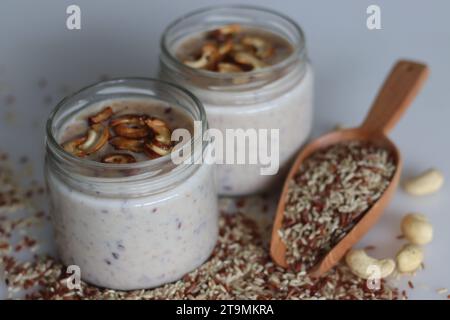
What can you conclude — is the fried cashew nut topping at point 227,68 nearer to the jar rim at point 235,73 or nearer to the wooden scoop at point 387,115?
the jar rim at point 235,73

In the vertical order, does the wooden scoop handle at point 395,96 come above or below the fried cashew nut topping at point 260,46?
below

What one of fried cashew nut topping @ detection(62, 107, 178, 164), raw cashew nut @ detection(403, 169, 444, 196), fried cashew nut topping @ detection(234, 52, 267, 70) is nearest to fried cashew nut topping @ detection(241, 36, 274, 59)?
fried cashew nut topping @ detection(234, 52, 267, 70)

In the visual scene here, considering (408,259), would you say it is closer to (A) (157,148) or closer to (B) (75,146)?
(A) (157,148)

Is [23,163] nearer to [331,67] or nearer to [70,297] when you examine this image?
[70,297]

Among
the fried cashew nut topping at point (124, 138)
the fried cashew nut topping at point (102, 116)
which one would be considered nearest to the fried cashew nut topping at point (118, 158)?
the fried cashew nut topping at point (124, 138)

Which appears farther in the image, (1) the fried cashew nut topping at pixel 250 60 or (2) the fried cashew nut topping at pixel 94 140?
(1) the fried cashew nut topping at pixel 250 60

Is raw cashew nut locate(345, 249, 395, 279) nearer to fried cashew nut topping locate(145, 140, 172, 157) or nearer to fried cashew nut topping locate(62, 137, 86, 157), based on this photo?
fried cashew nut topping locate(145, 140, 172, 157)

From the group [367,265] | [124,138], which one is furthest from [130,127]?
[367,265]
